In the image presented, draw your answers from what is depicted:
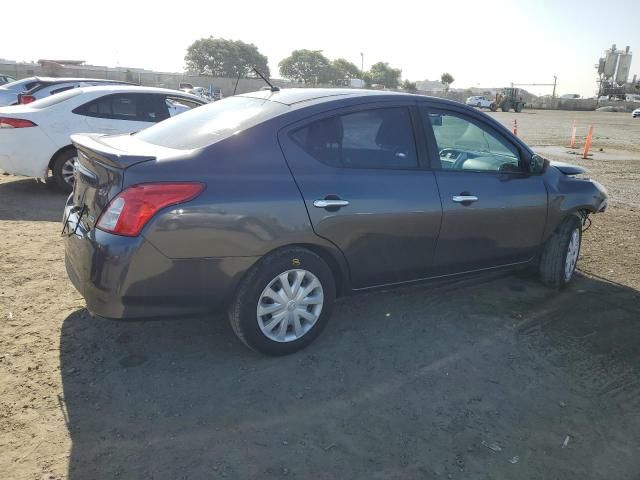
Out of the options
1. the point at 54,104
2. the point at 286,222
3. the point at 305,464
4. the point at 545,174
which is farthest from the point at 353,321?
the point at 54,104

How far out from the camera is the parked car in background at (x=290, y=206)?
2.82 metres

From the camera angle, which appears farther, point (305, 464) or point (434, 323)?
point (434, 323)

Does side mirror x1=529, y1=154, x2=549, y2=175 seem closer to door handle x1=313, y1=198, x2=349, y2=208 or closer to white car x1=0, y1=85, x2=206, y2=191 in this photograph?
door handle x1=313, y1=198, x2=349, y2=208

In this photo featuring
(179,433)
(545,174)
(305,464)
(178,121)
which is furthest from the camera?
(545,174)

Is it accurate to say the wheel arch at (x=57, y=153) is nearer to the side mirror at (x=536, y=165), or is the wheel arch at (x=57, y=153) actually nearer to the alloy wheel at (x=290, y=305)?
the alloy wheel at (x=290, y=305)

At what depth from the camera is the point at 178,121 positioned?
3783mm

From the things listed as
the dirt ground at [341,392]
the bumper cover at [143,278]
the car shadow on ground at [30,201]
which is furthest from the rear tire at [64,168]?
the bumper cover at [143,278]

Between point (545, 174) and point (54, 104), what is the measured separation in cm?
656

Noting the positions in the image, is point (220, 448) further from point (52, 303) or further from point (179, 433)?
point (52, 303)

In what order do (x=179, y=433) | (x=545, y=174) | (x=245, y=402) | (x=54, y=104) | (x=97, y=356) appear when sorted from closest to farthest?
(x=179, y=433), (x=245, y=402), (x=97, y=356), (x=545, y=174), (x=54, y=104)

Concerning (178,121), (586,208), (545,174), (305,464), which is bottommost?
(305,464)

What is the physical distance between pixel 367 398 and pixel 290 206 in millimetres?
1221

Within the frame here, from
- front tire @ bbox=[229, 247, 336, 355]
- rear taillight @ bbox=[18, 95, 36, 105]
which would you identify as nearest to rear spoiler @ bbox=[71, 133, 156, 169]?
front tire @ bbox=[229, 247, 336, 355]

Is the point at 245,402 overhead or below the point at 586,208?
below
